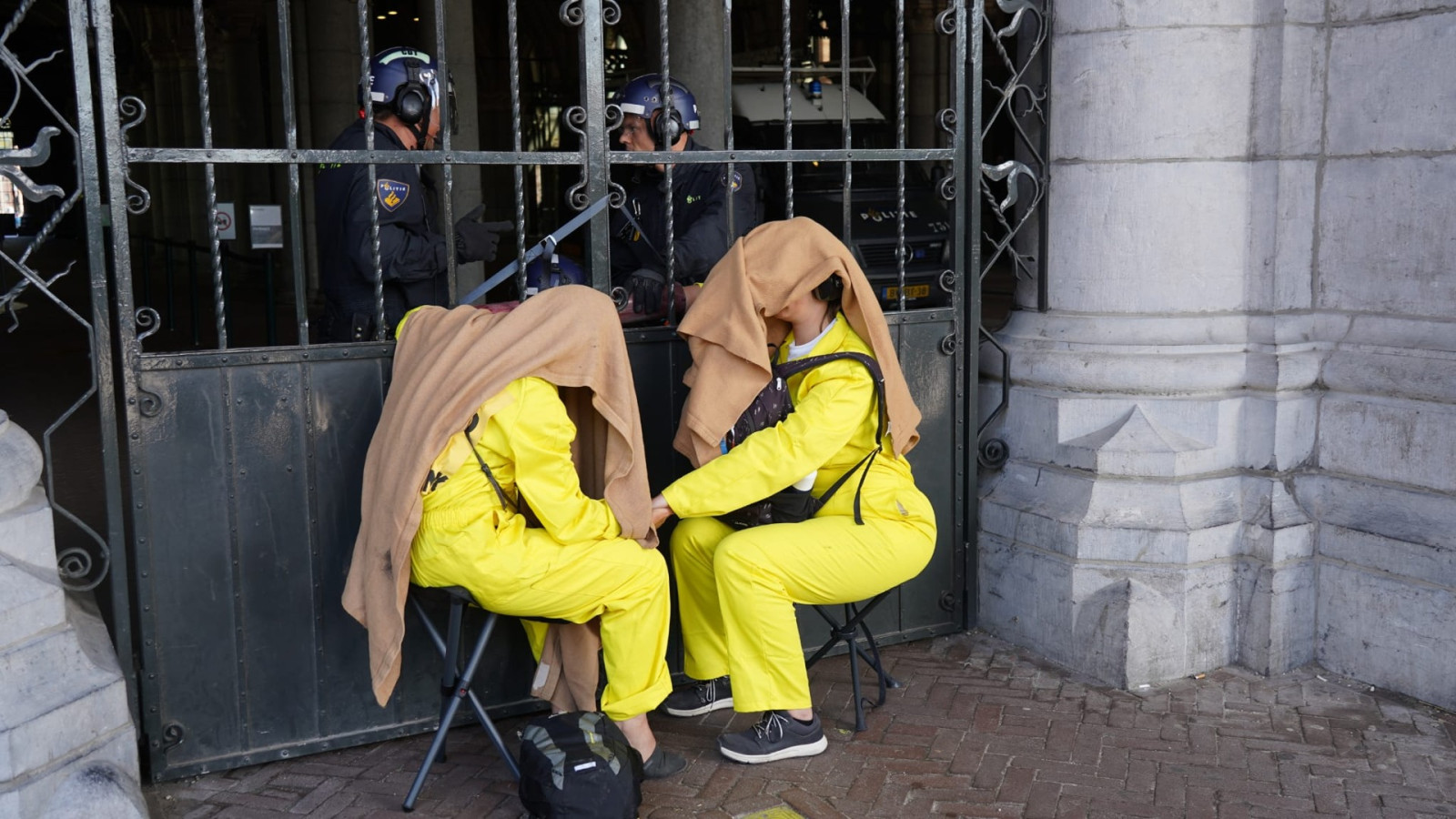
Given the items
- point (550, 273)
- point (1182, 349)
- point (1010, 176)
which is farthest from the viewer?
point (1010, 176)

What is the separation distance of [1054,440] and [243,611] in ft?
9.48

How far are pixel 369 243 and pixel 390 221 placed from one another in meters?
0.10

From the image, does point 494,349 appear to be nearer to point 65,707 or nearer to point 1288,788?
point 65,707

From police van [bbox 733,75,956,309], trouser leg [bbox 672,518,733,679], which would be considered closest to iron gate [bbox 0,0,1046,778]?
trouser leg [bbox 672,518,733,679]

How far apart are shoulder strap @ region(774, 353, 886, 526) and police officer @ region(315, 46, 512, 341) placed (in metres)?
1.05

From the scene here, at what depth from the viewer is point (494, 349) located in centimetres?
359

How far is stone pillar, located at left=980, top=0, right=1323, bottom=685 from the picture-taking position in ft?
15.6

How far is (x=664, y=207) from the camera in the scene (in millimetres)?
4688

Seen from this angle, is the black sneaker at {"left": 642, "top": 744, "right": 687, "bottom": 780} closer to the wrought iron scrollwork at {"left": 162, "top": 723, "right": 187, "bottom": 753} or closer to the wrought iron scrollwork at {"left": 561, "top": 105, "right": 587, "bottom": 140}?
the wrought iron scrollwork at {"left": 162, "top": 723, "right": 187, "bottom": 753}

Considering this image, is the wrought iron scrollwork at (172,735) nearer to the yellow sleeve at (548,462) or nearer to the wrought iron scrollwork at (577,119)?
the yellow sleeve at (548,462)

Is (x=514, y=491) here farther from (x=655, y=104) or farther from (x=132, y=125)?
(x=655, y=104)

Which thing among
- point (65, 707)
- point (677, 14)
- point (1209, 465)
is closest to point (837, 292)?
point (1209, 465)

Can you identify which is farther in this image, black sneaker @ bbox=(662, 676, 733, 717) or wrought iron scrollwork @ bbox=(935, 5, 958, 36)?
wrought iron scrollwork @ bbox=(935, 5, 958, 36)

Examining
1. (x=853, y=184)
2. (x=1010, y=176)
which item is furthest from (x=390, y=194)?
(x=853, y=184)
